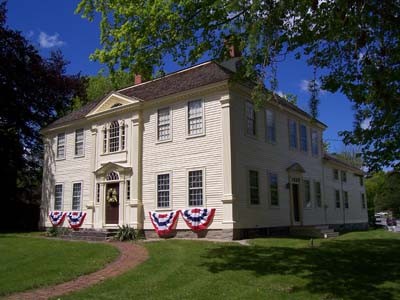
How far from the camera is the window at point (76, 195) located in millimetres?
23483

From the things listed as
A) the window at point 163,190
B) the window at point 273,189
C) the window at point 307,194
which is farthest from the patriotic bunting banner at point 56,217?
the window at point 307,194

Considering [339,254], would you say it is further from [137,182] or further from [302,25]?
[137,182]

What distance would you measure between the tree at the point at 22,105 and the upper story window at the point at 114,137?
10.6 meters

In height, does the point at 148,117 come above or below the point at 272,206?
above

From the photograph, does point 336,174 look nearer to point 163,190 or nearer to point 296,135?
point 296,135

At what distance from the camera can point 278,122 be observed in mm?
21906

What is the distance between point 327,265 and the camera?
11.5 m

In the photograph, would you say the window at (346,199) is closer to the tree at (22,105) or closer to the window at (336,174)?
the window at (336,174)

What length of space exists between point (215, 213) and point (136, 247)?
12.2ft

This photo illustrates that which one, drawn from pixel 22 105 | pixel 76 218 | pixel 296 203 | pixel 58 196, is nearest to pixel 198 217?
pixel 296 203

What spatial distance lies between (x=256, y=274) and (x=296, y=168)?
1301cm

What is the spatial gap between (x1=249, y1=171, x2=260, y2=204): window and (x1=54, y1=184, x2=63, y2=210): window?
1226 centimetres

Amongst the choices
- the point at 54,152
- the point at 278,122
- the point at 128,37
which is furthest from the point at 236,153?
the point at 54,152

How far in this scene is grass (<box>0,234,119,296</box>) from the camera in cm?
1013
